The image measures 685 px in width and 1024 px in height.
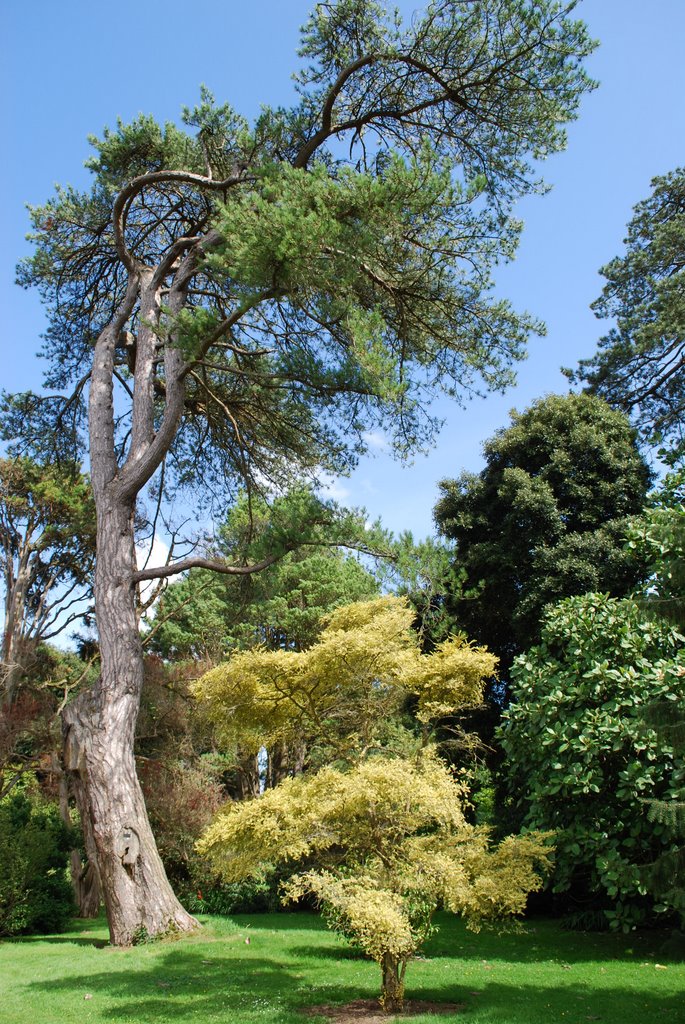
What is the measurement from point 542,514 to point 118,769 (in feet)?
28.4

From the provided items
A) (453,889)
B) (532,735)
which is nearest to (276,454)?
(532,735)

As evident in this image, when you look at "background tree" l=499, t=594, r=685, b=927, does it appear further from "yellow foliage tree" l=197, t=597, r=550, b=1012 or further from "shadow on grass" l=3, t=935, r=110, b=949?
"shadow on grass" l=3, t=935, r=110, b=949

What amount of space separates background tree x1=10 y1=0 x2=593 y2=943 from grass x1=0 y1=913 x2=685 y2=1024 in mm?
1042

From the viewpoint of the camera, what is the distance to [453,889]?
20.9 feet

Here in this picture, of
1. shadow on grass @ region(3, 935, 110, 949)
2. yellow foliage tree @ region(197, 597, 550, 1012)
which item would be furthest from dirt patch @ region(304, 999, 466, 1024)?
shadow on grass @ region(3, 935, 110, 949)

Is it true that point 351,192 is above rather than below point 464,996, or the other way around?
above

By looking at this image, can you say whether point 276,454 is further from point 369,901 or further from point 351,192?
point 369,901

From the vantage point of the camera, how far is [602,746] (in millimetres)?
8938

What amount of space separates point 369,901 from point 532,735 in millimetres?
4640

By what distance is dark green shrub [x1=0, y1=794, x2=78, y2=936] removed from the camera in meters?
12.1

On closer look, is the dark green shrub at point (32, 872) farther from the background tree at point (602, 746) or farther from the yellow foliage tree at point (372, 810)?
the background tree at point (602, 746)

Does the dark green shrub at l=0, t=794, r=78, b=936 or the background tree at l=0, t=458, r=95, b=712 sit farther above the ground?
the background tree at l=0, t=458, r=95, b=712

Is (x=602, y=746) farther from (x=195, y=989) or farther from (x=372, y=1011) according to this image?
(x=195, y=989)

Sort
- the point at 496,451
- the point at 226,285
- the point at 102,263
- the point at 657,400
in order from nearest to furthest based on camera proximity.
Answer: the point at 226,285 → the point at 102,263 → the point at 496,451 → the point at 657,400
